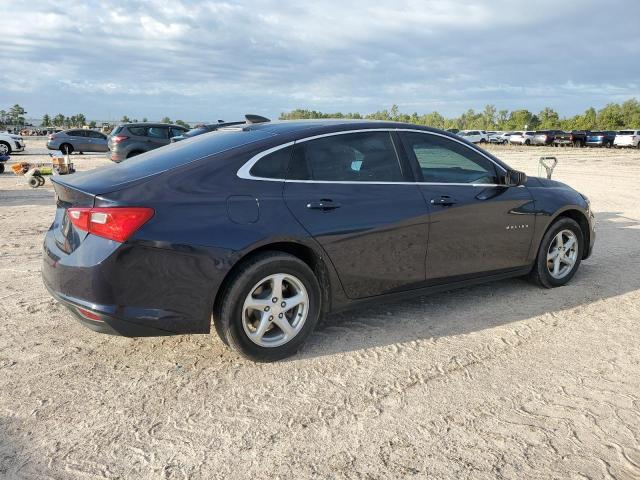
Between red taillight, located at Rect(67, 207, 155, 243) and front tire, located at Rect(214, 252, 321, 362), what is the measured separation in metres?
0.69

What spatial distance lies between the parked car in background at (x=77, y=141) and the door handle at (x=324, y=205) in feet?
91.8

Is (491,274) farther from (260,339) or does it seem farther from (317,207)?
→ (260,339)

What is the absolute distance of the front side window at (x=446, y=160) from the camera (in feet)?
14.6

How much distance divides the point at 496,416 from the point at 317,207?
174cm

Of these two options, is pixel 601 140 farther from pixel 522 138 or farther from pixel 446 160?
pixel 446 160

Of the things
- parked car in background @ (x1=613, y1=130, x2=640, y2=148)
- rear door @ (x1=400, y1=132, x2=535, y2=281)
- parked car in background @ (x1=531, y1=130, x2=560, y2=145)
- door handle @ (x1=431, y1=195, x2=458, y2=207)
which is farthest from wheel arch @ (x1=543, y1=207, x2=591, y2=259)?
parked car in background @ (x1=531, y1=130, x2=560, y2=145)

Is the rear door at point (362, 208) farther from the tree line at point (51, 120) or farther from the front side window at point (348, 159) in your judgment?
the tree line at point (51, 120)

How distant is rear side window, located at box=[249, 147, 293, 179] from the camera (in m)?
3.67

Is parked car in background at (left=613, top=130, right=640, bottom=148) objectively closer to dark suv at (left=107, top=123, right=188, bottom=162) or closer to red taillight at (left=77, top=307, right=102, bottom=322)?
dark suv at (left=107, top=123, right=188, bottom=162)

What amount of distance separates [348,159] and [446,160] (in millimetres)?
1061

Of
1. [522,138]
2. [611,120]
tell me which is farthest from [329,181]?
[611,120]

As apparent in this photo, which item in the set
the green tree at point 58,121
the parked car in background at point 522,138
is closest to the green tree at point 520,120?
the parked car in background at point 522,138

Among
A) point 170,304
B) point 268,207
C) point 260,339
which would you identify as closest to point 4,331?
point 170,304

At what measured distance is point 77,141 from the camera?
29.3 m
